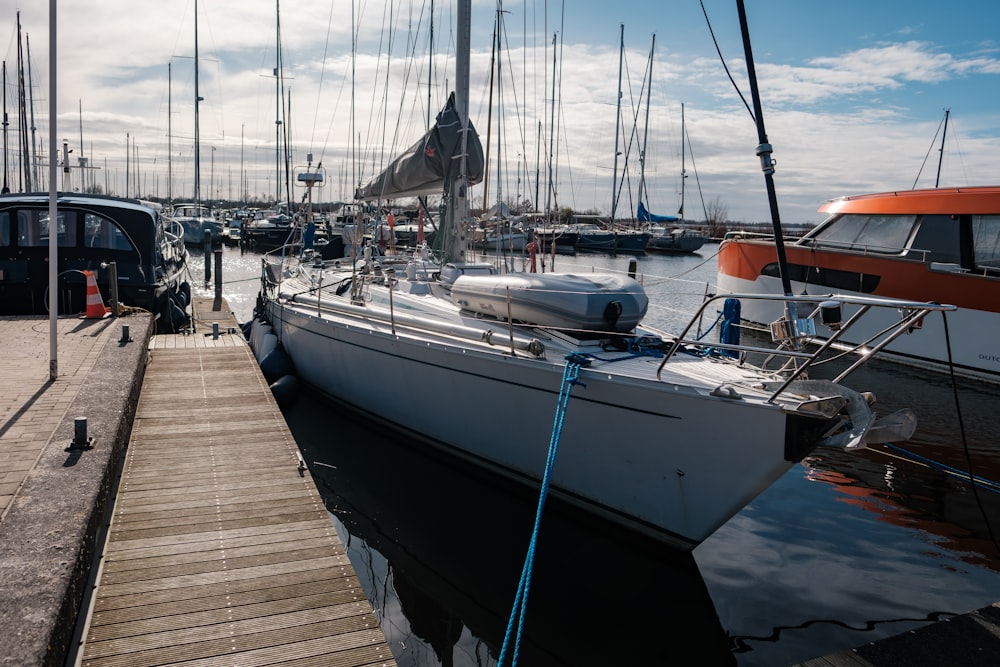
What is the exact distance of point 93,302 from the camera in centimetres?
1088

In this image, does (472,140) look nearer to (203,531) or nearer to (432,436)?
(432,436)

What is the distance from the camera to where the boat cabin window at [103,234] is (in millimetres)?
12234

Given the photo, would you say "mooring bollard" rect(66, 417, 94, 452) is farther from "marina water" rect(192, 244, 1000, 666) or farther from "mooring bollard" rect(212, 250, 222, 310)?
"mooring bollard" rect(212, 250, 222, 310)

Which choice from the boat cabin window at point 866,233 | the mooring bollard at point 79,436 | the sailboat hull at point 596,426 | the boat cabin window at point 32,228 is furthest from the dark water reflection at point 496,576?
the boat cabin window at point 866,233

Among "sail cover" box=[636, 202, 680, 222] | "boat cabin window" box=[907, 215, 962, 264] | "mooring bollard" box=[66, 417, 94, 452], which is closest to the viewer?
"mooring bollard" box=[66, 417, 94, 452]

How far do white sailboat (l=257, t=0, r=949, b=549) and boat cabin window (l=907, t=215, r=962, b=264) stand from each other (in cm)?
812

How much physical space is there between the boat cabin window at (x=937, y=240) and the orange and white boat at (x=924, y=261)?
2 cm

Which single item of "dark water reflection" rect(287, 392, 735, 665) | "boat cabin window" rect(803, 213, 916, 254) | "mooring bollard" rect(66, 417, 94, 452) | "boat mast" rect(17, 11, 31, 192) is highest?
"boat mast" rect(17, 11, 31, 192)

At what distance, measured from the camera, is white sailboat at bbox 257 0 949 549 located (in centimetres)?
539

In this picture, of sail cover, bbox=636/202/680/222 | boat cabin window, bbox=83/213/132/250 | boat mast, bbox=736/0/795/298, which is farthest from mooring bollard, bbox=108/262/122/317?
sail cover, bbox=636/202/680/222

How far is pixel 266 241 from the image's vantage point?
43344 mm

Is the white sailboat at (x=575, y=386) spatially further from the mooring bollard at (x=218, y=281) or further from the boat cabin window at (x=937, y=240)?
the boat cabin window at (x=937, y=240)

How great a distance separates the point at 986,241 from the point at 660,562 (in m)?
10.6

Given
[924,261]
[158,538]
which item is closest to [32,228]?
[158,538]
